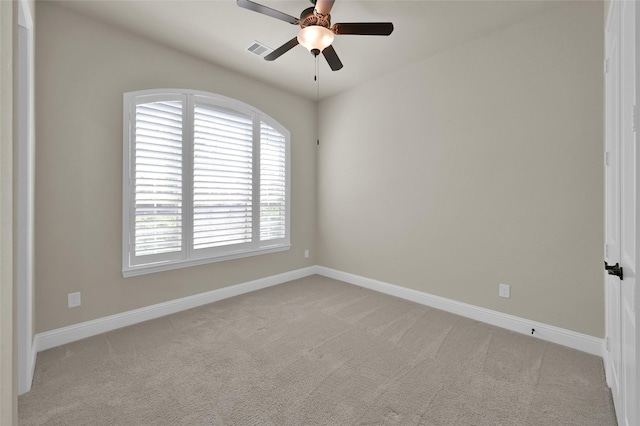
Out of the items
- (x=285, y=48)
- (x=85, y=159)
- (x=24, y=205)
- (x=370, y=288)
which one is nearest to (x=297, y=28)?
(x=285, y=48)

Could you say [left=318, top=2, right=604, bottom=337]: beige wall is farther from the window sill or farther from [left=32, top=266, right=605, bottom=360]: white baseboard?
the window sill

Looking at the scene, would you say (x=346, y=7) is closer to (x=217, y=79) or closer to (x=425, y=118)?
(x=425, y=118)

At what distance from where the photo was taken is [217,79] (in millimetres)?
3480

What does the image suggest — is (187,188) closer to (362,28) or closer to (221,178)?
(221,178)

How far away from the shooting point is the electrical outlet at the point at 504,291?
2777 mm

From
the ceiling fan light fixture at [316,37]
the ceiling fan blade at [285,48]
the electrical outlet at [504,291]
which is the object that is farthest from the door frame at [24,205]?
the electrical outlet at [504,291]

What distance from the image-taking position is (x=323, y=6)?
6.70ft

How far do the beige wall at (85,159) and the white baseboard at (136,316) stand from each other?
6 cm

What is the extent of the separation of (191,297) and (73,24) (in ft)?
9.35
